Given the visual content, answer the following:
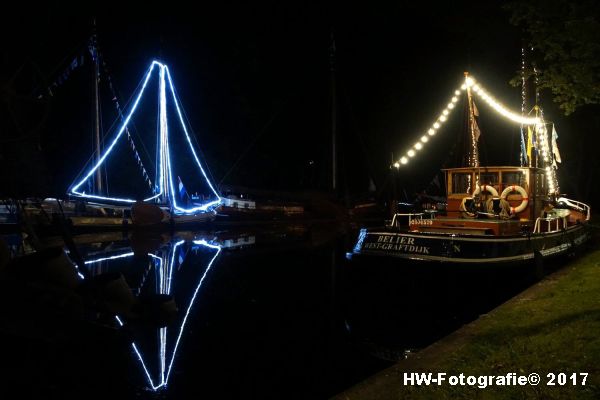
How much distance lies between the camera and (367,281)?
13734mm

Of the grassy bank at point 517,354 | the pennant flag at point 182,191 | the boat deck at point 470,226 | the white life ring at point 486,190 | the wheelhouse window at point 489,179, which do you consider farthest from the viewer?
the pennant flag at point 182,191

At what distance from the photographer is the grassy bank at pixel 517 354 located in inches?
189

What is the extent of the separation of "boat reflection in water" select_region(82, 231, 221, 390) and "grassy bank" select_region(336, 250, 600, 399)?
304 cm

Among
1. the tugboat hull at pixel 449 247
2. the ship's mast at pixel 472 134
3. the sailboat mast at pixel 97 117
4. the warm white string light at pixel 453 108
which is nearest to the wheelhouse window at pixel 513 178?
the ship's mast at pixel 472 134

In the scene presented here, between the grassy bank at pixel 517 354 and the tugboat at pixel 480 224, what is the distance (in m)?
4.36

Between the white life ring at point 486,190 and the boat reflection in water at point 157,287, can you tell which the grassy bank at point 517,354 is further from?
the white life ring at point 486,190

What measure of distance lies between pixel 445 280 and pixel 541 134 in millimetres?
9939

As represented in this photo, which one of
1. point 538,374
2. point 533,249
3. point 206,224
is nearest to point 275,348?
point 538,374

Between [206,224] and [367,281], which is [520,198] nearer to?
[367,281]

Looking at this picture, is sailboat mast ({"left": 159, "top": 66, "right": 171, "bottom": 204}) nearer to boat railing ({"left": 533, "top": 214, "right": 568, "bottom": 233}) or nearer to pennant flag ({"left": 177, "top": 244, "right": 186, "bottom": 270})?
pennant flag ({"left": 177, "top": 244, "right": 186, "bottom": 270})

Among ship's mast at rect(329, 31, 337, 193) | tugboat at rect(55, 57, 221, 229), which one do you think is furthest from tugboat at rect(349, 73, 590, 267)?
tugboat at rect(55, 57, 221, 229)

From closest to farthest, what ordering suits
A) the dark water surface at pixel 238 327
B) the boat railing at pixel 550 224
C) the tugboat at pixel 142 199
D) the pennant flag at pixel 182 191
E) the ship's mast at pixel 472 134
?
1. the dark water surface at pixel 238 327
2. the boat railing at pixel 550 224
3. the ship's mast at pixel 472 134
4. the tugboat at pixel 142 199
5. the pennant flag at pixel 182 191

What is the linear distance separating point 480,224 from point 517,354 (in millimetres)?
8722

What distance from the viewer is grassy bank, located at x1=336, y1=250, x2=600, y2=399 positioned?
4789 mm
